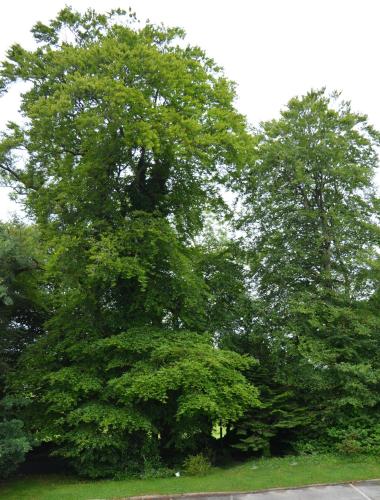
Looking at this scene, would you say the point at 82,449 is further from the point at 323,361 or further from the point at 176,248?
the point at 323,361

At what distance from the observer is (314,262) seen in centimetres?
1602

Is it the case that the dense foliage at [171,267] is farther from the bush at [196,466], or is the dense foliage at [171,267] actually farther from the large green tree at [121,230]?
the bush at [196,466]

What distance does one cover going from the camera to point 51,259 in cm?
1390

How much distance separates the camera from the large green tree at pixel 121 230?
1262 centimetres

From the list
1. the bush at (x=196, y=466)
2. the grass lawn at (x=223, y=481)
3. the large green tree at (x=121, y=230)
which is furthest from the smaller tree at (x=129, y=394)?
the grass lawn at (x=223, y=481)

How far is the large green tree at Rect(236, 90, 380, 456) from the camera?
46.5ft

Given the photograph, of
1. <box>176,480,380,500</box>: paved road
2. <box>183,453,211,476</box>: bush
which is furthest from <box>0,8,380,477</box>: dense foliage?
<box>176,480,380,500</box>: paved road

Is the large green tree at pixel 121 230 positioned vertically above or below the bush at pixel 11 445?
above

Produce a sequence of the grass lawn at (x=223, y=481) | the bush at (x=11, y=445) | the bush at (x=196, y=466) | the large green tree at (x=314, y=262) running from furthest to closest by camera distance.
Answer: the large green tree at (x=314, y=262) < the bush at (x=196, y=466) < the grass lawn at (x=223, y=481) < the bush at (x=11, y=445)

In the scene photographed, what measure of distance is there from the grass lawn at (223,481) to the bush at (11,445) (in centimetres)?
80

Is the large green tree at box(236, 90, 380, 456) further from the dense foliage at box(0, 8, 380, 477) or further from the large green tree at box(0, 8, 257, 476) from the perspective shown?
the large green tree at box(0, 8, 257, 476)

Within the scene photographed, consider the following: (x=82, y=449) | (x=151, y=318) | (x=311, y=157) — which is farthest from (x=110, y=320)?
(x=311, y=157)

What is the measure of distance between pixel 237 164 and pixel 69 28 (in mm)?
7726

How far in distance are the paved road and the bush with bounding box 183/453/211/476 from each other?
75.4 inches
